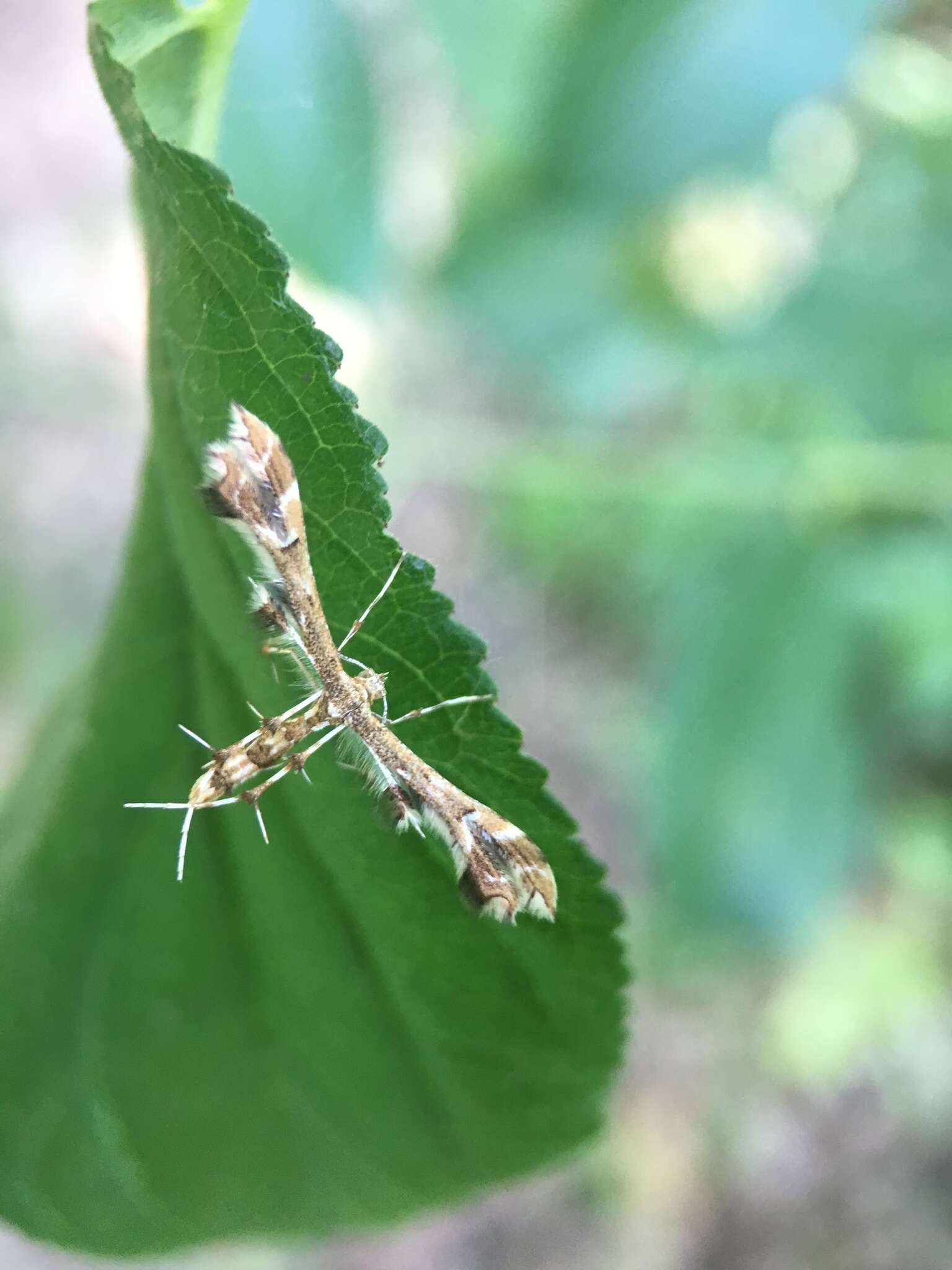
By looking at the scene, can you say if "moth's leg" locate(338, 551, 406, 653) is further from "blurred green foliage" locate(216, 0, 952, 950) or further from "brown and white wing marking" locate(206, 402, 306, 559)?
"blurred green foliage" locate(216, 0, 952, 950)

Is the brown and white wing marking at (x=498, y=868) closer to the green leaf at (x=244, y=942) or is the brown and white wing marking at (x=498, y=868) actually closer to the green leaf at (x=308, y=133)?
the green leaf at (x=244, y=942)

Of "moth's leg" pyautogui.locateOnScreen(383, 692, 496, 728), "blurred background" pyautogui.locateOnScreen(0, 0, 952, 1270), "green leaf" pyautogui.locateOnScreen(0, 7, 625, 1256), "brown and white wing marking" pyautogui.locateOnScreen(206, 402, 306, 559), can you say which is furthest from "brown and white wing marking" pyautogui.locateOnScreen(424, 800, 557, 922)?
"blurred background" pyautogui.locateOnScreen(0, 0, 952, 1270)

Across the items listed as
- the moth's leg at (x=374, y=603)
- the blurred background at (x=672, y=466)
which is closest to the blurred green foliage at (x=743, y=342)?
the blurred background at (x=672, y=466)

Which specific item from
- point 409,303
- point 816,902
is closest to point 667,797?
point 816,902

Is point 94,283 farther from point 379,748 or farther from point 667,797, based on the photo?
point 379,748

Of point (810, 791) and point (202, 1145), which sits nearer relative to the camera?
point (202, 1145)

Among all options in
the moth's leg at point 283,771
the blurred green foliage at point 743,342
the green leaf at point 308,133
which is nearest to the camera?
the moth's leg at point 283,771
